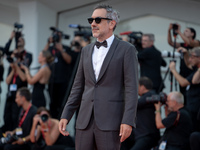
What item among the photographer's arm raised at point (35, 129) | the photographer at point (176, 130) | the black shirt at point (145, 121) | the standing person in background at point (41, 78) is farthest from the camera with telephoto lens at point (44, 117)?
the photographer at point (176, 130)

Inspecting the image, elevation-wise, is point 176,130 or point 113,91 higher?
point 113,91

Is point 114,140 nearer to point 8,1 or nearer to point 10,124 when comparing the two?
point 10,124

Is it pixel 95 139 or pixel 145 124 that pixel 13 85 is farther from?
pixel 95 139

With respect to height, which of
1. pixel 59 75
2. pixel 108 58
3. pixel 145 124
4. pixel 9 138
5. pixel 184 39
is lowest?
pixel 9 138

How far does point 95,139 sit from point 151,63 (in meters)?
3.28

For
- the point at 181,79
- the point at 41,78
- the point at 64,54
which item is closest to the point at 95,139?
the point at 181,79

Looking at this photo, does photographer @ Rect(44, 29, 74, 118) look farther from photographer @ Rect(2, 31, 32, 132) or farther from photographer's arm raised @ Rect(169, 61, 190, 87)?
photographer's arm raised @ Rect(169, 61, 190, 87)

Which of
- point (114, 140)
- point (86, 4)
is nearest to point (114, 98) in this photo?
point (114, 140)

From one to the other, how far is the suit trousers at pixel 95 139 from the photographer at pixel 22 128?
3420 mm

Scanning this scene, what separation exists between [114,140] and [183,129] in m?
2.36

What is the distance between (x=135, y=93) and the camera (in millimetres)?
2297

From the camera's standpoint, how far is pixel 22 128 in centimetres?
576

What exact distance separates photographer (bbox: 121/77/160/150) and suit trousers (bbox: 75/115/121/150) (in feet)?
7.88

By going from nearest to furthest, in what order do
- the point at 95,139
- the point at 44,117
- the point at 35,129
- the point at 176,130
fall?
the point at 95,139, the point at 176,130, the point at 44,117, the point at 35,129
